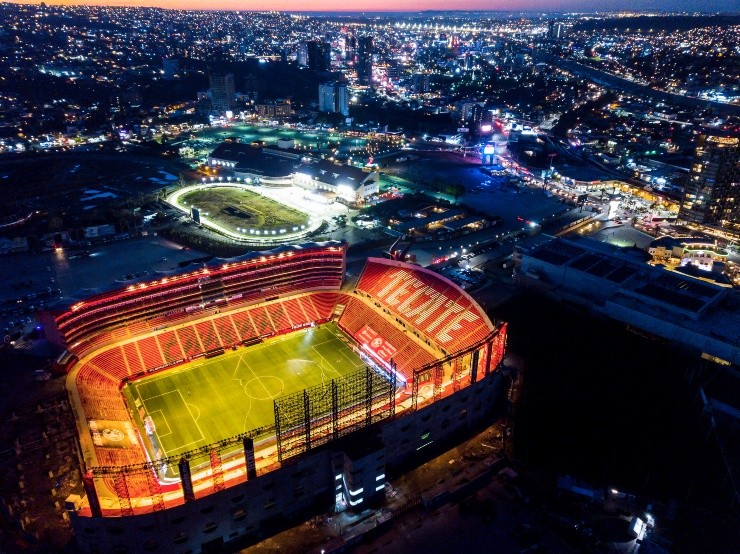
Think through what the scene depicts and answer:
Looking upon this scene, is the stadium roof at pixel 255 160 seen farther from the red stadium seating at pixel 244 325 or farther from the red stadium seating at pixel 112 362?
the red stadium seating at pixel 112 362

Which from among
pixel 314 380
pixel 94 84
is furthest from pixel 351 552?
pixel 94 84

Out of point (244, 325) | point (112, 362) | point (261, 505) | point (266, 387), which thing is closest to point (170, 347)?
point (112, 362)

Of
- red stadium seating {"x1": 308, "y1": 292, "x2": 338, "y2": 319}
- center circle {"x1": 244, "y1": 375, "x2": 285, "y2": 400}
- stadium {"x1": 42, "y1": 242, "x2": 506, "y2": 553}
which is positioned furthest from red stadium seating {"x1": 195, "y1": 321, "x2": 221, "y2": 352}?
red stadium seating {"x1": 308, "y1": 292, "x2": 338, "y2": 319}

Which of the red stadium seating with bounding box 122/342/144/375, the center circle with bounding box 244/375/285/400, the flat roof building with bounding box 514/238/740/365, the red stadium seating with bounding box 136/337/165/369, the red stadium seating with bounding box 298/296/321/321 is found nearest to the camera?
the center circle with bounding box 244/375/285/400

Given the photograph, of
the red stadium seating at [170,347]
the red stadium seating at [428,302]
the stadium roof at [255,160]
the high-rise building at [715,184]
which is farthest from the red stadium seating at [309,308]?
the high-rise building at [715,184]

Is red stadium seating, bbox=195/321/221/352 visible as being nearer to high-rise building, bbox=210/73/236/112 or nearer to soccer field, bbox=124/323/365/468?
soccer field, bbox=124/323/365/468

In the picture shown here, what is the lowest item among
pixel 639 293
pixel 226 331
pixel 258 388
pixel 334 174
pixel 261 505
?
pixel 258 388

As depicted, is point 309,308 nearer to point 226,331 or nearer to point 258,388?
point 226,331
